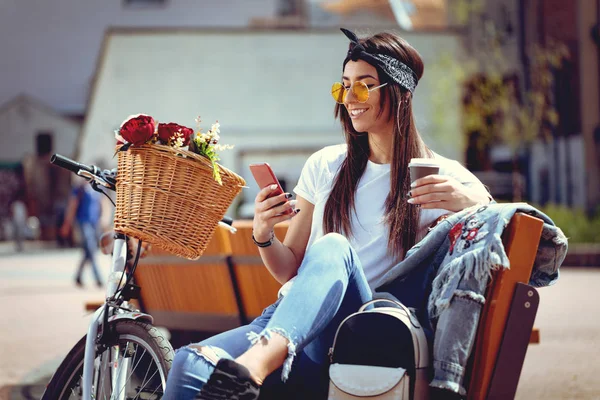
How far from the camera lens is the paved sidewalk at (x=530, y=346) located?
593cm

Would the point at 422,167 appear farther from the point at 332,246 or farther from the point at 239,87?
the point at 239,87

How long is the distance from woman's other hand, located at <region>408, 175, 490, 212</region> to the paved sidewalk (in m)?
2.58

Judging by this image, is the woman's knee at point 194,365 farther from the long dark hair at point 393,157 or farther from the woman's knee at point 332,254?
the long dark hair at point 393,157

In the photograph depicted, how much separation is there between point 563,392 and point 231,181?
10.2ft

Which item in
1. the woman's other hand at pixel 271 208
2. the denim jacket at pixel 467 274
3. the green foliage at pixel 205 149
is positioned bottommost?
the denim jacket at pixel 467 274

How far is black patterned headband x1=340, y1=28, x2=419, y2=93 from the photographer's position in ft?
12.2

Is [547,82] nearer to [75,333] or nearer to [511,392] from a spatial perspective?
[75,333]

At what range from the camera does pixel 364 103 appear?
12.4ft

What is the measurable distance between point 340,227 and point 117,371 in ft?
3.35

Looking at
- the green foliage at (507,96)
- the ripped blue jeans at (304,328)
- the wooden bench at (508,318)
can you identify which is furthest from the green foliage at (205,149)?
the green foliage at (507,96)

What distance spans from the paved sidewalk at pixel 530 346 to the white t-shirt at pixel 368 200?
6.37ft

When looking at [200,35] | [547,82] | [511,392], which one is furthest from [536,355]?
[200,35]

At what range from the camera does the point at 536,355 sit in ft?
23.4

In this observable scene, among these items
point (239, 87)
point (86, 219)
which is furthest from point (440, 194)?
point (239, 87)
